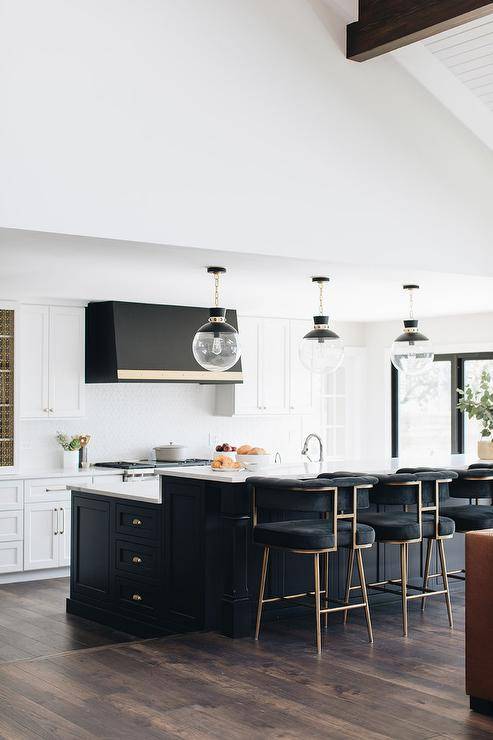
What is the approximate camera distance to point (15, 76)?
14.4 ft

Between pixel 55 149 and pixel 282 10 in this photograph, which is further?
pixel 282 10

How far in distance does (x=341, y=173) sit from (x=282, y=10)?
977 mm

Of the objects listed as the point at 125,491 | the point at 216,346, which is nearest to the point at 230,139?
the point at 216,346

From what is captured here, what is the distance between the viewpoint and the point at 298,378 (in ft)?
31.7

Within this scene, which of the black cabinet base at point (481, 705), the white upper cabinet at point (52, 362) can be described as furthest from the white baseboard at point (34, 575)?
the black cabinet base at point (481, 705)

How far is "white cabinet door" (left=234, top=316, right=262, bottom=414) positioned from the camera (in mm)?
9219

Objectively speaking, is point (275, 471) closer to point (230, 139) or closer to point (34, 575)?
point (230, 139)

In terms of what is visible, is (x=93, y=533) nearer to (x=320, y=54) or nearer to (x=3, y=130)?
(x=3, y=130)

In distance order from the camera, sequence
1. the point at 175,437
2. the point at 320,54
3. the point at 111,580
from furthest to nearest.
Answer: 1. the point at 175,437
2. the point at 111,580
3. the point at 320,54

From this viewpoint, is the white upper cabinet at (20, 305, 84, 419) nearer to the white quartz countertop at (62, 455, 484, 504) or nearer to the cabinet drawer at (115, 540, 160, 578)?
the white quartz countertop at (62, 455, 484, 504)

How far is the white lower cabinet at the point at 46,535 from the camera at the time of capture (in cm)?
764

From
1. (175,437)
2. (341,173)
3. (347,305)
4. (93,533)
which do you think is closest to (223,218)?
(341,173)

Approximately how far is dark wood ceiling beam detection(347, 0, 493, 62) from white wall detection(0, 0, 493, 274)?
14 cm

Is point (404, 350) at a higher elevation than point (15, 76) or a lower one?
lower
